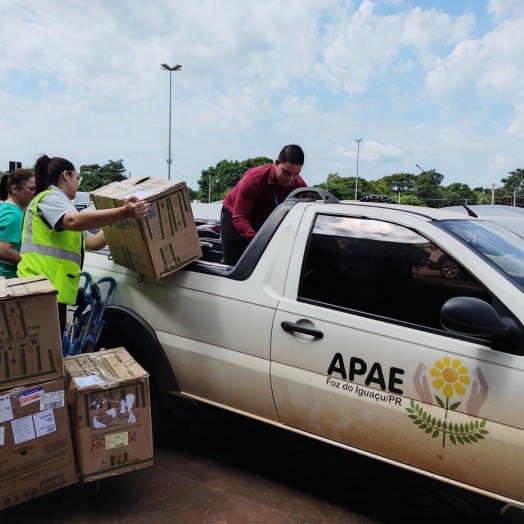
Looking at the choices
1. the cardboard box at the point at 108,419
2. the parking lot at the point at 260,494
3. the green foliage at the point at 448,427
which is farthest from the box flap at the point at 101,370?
the green foliage at the point at 448,427

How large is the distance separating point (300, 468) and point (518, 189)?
2691 inches

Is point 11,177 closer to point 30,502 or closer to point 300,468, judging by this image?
point 30,502

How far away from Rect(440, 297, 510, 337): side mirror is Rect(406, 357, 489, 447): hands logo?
19 centimetres

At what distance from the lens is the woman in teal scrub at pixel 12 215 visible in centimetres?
362

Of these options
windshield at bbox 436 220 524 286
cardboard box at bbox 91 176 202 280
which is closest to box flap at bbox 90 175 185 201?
cardboard box at bbox 91 176 202 280

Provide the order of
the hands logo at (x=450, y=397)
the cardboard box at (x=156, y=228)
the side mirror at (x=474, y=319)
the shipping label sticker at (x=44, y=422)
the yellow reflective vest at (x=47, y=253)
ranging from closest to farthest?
the side mirror at (x=474, y=319)
the hands logo at (x=450, y=397)
the shipping label sticker at (x=44, y=422)
the cardboard box at (x=156, y=228)
the yellow reflective vest at (x=47, y=253)

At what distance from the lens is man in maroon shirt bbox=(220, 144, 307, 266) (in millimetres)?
3850

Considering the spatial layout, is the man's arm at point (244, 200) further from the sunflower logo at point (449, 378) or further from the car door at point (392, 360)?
the sunflower logo at point (449, 378)

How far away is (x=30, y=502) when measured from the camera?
2824mm

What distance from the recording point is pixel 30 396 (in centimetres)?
249

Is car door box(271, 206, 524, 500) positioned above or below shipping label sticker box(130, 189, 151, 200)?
below

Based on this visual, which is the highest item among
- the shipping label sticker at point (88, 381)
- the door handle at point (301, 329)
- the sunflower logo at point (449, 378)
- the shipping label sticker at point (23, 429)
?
the door handle at point (301, 329)

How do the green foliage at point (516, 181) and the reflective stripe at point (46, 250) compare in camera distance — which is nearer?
the reflective stripe at point (46, 250)

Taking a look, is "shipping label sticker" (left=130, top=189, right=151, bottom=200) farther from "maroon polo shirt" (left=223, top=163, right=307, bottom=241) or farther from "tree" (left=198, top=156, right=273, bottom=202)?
"tree" (left=198, top=156, right=273, bottom=202)
